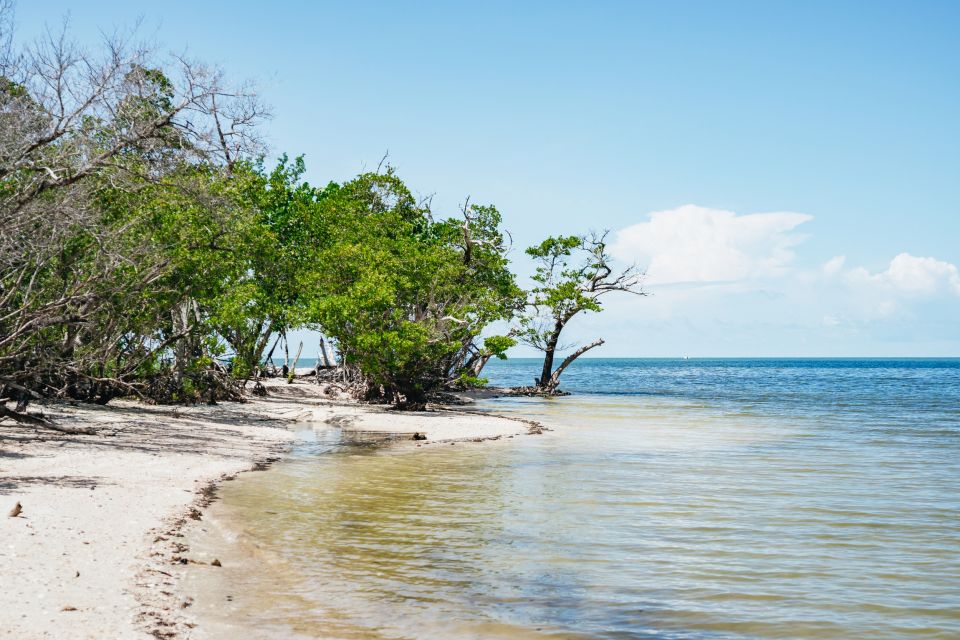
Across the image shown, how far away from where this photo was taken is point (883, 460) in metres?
19.8

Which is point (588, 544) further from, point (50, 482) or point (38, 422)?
point (38, 422)

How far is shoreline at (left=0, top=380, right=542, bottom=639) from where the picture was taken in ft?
21.0

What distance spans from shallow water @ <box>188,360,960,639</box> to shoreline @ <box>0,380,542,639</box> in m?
0.64

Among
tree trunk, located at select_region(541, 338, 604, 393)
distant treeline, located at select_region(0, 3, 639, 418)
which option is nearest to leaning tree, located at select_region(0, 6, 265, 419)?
distant treeline, located at select_region(0, 3, 639, 418)

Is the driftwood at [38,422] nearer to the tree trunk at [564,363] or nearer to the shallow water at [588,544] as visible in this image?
the shallow water at [588,544]

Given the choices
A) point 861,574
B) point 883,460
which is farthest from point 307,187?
point 861,574

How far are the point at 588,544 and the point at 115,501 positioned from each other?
20.6 feet

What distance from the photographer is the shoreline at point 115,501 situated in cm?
641

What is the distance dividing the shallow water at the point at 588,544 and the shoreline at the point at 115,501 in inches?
25.1

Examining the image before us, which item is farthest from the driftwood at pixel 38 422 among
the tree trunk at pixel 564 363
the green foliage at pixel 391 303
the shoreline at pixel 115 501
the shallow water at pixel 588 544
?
the tree trunk at pixel 564 363

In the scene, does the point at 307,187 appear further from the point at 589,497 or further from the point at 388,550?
the point at 388,550

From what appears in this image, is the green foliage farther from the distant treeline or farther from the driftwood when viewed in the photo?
the driftwood

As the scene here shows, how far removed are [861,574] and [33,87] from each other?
14828 mm

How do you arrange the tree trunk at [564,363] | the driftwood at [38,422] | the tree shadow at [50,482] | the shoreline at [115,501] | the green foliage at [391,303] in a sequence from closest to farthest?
1. the shoreline at [115,501]
2. the tree shadow at [50,482]
3. the driftwood at [38,422]
4. the green foliage at [391,303]
5. the tree trunk at [564,363]
